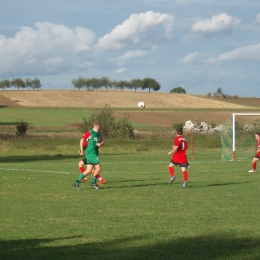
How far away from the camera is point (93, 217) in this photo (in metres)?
12.9

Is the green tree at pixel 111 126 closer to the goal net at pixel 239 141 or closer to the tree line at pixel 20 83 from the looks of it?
the goal net at pixel 239 141

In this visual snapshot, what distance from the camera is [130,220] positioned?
12414 millimetres

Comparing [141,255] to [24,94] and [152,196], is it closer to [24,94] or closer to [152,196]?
[152,196]

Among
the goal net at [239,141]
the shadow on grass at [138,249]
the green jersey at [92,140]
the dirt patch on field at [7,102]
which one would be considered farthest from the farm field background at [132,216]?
the dirt patch on field at [7,102]

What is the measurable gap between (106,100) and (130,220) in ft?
345

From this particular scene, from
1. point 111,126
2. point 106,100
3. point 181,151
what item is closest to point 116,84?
point 106,100

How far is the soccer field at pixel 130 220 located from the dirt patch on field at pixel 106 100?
8979 cm

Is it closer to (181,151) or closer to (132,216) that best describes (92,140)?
(181,151)

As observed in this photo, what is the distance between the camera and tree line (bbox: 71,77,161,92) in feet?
529

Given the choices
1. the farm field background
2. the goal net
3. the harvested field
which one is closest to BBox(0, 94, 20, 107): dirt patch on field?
the harvested field

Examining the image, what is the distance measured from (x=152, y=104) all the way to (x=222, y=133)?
243 feet

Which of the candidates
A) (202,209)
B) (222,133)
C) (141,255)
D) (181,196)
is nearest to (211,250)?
(141,255)

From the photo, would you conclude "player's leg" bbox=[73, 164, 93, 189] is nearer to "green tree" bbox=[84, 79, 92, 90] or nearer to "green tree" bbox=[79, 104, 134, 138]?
"green tree" bbox=[79, 104, 134, 138]

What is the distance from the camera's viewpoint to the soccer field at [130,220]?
9445mm
